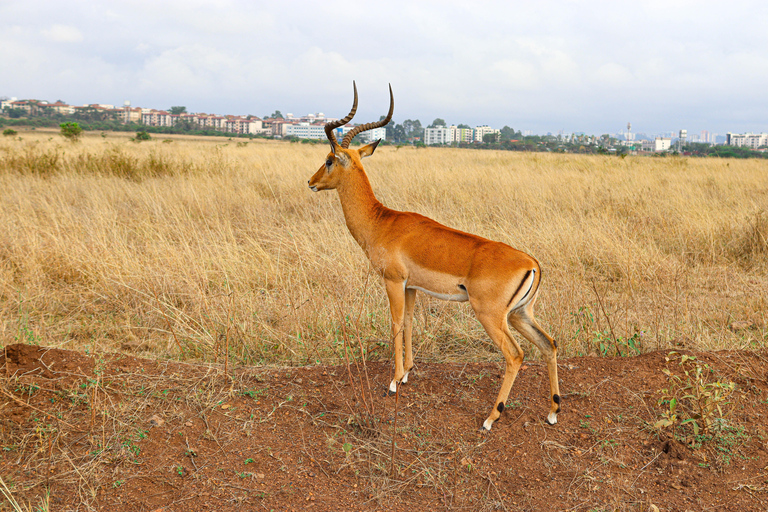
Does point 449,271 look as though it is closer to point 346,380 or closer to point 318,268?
point 346,380

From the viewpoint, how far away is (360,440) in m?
3.37

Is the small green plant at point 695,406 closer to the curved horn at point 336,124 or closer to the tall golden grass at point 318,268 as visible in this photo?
the tall golden grass at point 318,268

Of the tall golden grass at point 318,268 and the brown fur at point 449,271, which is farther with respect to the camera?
the tall golden grass at point 318,268

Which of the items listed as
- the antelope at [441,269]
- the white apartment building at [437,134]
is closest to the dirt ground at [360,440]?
the antelope at [441,269]

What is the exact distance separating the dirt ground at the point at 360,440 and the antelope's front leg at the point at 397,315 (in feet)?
0.48

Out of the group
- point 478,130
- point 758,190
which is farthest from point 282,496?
point 478,130

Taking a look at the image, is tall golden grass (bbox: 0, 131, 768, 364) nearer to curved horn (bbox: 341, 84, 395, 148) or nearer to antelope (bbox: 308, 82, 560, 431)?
antelope (bbox: 308, 82, 560, 431)

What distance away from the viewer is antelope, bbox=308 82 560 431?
329 cm

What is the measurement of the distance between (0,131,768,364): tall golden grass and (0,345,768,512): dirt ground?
22.3 inches

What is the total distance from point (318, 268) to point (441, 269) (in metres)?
3.23

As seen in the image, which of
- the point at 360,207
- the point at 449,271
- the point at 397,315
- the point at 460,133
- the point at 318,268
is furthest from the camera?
the point at 460,133

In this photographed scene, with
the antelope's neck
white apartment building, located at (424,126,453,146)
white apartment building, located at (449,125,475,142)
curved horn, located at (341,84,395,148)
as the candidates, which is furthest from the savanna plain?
white apartment building, located at (424,126,453,146)

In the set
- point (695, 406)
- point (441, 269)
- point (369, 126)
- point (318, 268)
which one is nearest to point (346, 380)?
point (441, 269)

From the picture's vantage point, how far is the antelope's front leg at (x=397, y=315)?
12.3ft
